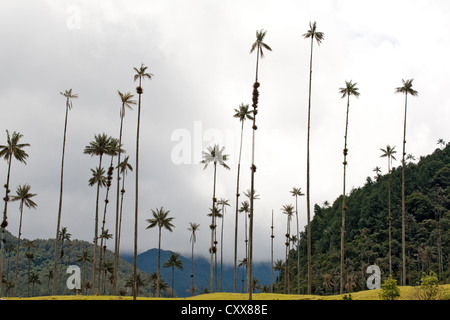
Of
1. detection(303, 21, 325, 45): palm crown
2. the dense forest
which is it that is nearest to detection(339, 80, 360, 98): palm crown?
detection(303, 21, 325, 45): palm crown

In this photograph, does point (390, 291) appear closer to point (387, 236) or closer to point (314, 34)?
point (314, 34)

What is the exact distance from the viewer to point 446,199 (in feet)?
526

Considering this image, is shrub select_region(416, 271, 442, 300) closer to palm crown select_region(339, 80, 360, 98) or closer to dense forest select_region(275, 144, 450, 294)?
palm crown select_region(339, 80, 360, 98)

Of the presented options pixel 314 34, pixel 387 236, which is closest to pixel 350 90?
pixel 314 34

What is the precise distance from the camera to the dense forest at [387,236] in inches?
4990

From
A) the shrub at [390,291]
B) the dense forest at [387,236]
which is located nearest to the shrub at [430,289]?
the shrub at [390,291]

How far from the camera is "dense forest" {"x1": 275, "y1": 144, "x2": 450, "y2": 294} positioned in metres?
127

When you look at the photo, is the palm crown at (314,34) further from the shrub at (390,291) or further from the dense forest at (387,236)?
the dense forest at (387,236)

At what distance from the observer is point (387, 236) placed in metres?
152

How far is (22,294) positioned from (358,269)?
14411 centimetres

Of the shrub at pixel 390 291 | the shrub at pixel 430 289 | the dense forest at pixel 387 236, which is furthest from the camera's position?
the dense forest at pixel 387 236
